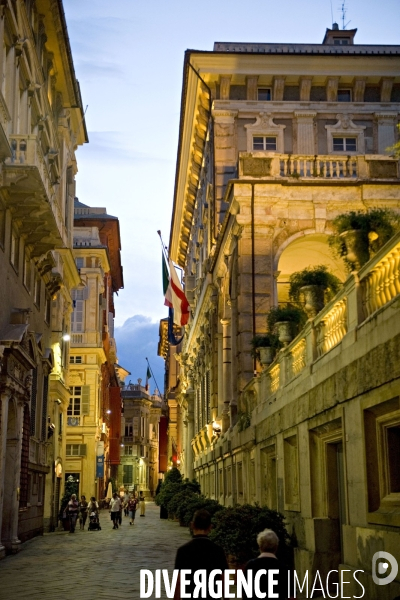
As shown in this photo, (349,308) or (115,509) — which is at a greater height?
(349,308)

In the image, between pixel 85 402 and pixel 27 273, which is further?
pixel 85 402

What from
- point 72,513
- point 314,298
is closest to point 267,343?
point 314,298

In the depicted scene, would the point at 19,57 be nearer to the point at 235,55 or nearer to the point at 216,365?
the point at 235,55

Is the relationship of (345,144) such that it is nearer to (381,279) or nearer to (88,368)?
(381,279)

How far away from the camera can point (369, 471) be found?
10695mm

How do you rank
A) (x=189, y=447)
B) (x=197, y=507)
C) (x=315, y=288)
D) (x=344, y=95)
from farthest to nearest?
(x=189, y=447) → (x=344, y=95) → (x=197, y=507) → (x=315, y=288)

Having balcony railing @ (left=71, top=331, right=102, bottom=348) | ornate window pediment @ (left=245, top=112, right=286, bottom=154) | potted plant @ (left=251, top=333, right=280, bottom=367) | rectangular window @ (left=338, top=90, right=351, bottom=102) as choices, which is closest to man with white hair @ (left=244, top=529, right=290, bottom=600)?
potted plant @ (left=251, top=333, right=280, bottom=367)

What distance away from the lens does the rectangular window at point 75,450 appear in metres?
57.8

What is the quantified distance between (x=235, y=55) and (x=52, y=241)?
38.7ft

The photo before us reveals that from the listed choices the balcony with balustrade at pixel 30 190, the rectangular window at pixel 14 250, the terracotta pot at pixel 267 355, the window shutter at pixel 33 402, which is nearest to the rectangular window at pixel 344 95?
the balcony with balustrade at pixel 30 190

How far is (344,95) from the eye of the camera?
3375 centimetres

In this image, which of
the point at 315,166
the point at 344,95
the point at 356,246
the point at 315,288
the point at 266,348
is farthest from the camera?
the point at 344,95

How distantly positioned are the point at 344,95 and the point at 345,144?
2158 millimetres

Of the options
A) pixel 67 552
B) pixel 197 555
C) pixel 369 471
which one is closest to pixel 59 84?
pixel 67 552
